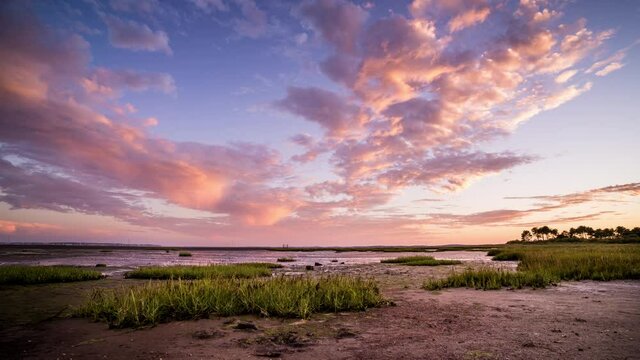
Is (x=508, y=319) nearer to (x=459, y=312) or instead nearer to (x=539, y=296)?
(x=459, y=312)

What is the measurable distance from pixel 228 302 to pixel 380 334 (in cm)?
538

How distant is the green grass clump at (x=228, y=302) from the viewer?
1097 centimetres

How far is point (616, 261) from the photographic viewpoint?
2483 centimetres

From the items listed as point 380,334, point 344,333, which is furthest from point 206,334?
point 380,334

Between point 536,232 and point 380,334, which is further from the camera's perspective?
point 536,232

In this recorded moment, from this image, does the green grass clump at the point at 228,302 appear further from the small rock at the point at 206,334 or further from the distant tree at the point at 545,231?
the distant tree at the point at 545,231

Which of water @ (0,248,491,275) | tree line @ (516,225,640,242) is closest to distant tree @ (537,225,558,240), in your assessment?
tree line @ (516,225,640,242)

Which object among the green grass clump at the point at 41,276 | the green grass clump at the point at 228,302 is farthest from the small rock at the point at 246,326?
the green grass clump at the point at 41,276

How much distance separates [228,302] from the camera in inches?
477

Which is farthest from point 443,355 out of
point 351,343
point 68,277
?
point 68,277

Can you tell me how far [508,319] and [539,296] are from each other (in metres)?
5.49

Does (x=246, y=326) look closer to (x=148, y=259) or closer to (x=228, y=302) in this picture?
(x=228, y=302)

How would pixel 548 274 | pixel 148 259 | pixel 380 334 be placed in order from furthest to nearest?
1. pixel 148 259
2. pixel 548 274
3. pixel 380 334

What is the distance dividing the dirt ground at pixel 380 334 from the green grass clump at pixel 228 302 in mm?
503
